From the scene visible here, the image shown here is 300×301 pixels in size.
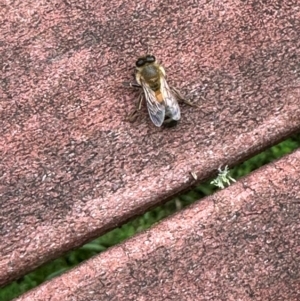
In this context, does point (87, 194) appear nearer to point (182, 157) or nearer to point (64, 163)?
point (64, 163)

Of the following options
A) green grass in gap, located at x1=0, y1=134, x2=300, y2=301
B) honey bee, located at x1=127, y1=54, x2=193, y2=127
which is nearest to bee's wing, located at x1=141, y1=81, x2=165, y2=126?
honey bee, located at x1=127, y1=54, x2=193, y2=127

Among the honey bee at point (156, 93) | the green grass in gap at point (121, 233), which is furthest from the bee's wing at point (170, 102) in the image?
the green grass in gap at point (121, 233)

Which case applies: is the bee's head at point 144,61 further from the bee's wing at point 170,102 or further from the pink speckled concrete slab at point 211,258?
the pink speckled concrete slab at point 211,258

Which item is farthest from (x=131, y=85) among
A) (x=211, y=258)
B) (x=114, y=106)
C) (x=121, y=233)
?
(x=211, y=258)

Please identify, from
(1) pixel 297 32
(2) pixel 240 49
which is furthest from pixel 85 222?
(1) pixel 297 32

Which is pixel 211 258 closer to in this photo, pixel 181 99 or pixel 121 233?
pixel 121 233
